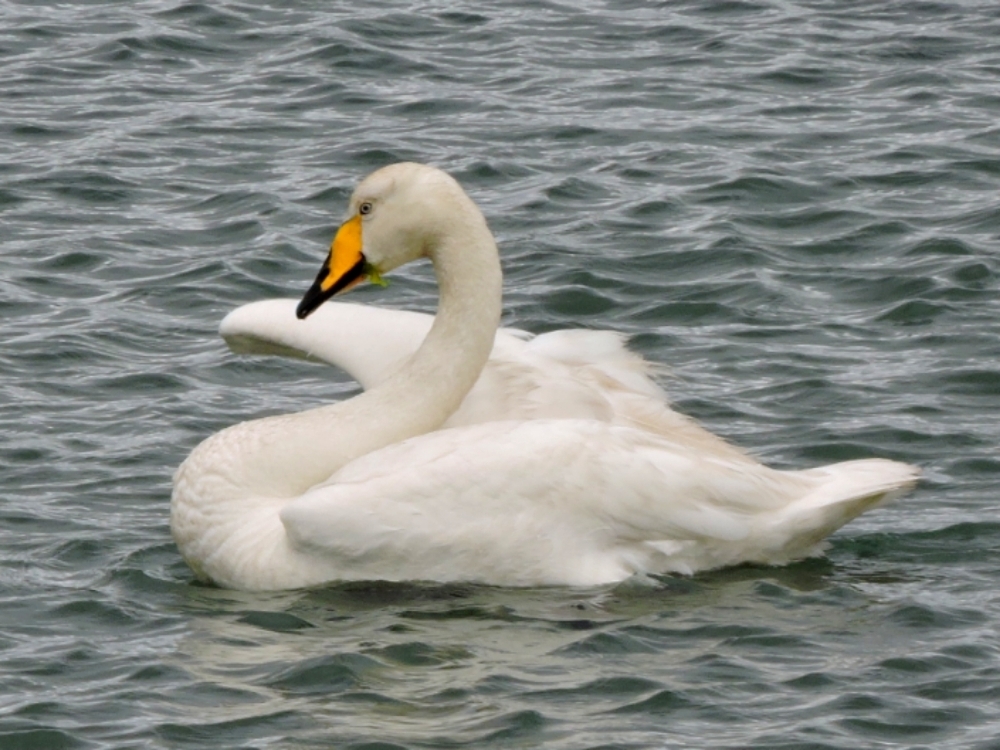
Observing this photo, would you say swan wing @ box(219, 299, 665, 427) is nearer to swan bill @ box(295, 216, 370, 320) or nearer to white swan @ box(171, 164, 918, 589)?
white swan @ box(171, 164, 918, 589)

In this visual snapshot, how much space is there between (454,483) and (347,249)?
113 centimetres

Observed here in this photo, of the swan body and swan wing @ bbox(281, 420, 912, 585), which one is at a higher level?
the swan body

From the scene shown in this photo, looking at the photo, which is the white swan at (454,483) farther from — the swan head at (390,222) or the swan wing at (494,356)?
the swan wing at (494,356)

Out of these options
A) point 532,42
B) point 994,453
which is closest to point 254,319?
point 994,453

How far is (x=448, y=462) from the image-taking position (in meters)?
8.35

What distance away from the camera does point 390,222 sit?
8.80 m

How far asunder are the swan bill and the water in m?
1.12

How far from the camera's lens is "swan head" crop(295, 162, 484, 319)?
28.7 feet

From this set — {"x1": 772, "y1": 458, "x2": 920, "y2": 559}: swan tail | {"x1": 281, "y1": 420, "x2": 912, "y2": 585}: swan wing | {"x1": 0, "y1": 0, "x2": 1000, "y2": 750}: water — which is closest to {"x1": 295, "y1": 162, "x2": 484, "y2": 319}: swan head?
{"x1": 281, "y1": 420, "x2": 912, "y2": 585}: swan wing

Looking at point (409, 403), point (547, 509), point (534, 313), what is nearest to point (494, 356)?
point (409, 403)

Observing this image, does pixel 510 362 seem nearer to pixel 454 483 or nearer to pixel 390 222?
pixel 390 222

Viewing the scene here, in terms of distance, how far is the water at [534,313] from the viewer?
7.52 m

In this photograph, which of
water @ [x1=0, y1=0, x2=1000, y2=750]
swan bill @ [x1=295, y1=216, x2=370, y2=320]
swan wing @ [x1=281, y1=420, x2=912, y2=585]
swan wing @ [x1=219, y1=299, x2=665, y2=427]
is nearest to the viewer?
water @ [x1=0, y1=0, x2=1000, y2=750]

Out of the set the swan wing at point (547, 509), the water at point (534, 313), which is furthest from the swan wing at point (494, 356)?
the water at point (534, 313)
